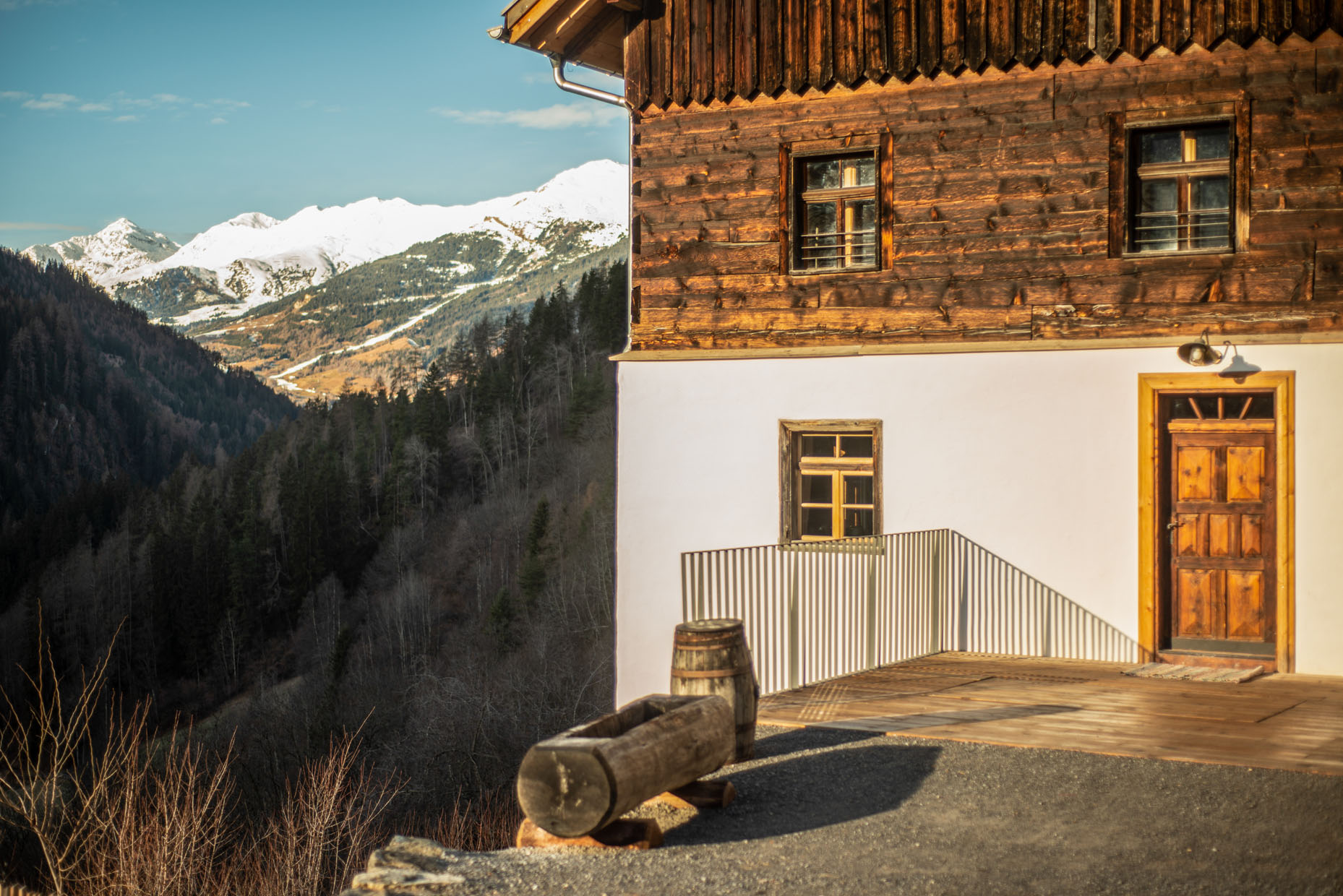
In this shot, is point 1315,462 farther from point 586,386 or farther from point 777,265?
point 586,386

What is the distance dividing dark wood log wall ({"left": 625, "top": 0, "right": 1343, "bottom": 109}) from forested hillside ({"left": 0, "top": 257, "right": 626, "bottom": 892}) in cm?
4072

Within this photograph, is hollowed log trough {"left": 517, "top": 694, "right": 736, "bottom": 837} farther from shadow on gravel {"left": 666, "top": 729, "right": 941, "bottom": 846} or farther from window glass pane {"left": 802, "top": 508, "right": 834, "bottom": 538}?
window glass pane {"left": 802, "top": 508, "right": 834, "bottom": 538}

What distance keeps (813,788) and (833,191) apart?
7592 millimetres

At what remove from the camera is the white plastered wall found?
36.0ft

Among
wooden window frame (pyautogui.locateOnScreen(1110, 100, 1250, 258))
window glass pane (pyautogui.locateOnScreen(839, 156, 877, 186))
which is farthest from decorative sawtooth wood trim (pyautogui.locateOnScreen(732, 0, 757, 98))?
wooden window frame (pyautogui.locateOnScreen(1110, 100, 1250, 258))

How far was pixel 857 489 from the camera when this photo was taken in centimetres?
1294

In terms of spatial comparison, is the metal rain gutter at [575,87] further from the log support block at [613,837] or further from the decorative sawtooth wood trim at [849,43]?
the log support block at [613,837]

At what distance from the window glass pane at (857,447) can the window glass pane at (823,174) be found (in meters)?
2.65

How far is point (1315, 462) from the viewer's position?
1095cm

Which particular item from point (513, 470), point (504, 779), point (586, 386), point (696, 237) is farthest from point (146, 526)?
point (696, 237)

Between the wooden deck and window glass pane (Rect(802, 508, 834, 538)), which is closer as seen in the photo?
the wooden deck

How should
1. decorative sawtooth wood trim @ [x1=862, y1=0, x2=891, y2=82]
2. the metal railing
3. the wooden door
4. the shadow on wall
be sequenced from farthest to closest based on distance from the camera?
decorative sawtooth wood trim @ [x1=862, y1=0, x2=891, y2=82], the shadow on wall, the wooden door, the metal railing

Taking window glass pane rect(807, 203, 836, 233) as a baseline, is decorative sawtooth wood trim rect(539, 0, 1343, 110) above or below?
above

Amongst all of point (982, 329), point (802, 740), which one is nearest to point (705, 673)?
point (802, 740)
